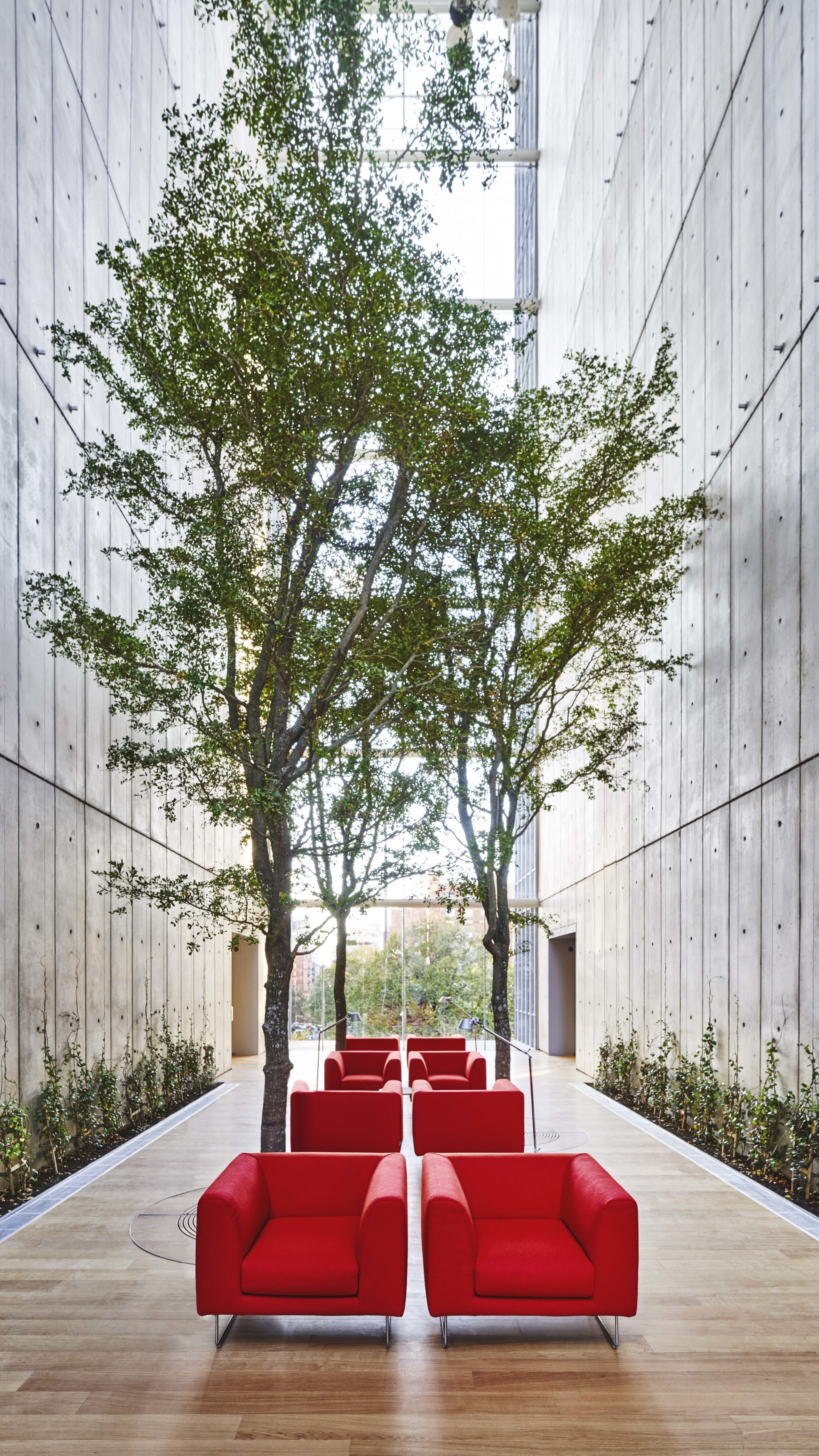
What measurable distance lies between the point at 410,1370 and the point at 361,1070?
7985mm

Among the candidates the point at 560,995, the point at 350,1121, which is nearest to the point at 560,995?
the point at 560,995

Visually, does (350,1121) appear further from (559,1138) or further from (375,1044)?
(375,1044)

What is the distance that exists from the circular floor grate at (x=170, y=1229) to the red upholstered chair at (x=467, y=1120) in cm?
173

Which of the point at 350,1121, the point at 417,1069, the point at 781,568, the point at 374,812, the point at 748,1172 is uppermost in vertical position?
the point at 781,568

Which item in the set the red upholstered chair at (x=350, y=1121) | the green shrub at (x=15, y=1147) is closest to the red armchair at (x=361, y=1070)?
the red upholstered chair at (x=350, y=1121)

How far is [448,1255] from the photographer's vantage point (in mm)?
4281

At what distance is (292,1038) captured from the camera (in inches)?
903

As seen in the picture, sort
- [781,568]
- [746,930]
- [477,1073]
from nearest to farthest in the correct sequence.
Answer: [781,568], [746,930], [477,1073]

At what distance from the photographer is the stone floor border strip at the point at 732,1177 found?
6164mm

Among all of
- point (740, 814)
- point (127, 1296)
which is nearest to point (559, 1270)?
point (127, 1296)

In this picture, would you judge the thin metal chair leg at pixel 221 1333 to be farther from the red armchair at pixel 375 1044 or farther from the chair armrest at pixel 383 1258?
the red armchair at pixel 375 1044

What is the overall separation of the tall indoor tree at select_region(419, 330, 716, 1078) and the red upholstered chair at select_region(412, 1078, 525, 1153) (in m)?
2.32

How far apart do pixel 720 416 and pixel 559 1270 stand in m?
7.33

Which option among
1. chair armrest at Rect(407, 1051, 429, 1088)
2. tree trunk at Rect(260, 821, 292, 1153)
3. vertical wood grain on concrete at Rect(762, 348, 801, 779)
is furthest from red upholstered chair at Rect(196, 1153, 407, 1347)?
chair armrest at Rect(407, 1051, 429, 1088)
